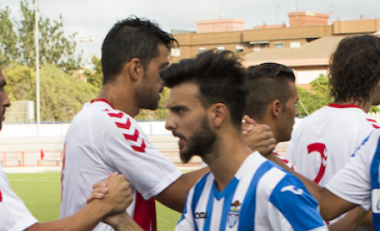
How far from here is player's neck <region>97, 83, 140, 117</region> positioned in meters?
3.05

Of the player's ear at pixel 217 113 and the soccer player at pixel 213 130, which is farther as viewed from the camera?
the player's ear at pixel 217 113

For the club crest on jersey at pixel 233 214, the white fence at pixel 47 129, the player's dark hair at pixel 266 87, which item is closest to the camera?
the club crest on jersey at pixel 233 214

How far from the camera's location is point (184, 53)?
6619 centimetres

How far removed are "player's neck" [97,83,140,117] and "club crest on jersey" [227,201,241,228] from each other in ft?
4.32

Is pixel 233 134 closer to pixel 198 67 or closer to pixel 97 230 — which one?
pixel 198 67

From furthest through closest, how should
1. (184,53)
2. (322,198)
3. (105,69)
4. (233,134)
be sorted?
1. (184,53)
2. (105,69)
3. (322,198)
4. (233,134)

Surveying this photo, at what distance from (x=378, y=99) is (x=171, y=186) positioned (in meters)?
1.67

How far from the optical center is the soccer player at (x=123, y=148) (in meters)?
2.70

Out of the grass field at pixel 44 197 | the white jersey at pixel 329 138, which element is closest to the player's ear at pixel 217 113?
the white jersey at pixel 329 138

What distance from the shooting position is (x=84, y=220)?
8.20 feet

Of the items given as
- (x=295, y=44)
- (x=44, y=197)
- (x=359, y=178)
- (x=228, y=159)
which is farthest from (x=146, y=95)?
(x=295, y=44)

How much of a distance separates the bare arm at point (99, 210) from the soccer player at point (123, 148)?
19 cm

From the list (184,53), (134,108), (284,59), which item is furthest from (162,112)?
(134,108)

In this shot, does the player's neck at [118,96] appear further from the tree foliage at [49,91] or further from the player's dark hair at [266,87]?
the tree foliage at [49,91]
